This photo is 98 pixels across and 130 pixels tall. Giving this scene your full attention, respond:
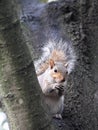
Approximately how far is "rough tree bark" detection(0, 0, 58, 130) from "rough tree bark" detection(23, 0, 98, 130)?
0.32 m

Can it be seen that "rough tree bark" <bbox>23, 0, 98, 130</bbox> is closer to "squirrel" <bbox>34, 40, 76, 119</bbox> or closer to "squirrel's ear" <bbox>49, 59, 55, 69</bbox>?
"squirrel" <bbox>34, 40, 76, 119</bbox>

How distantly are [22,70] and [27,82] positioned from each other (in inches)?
1.3

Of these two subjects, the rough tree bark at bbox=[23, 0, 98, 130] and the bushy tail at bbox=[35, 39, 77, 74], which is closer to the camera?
the rough tree bark at bbox=[23, 0, 98, 130]

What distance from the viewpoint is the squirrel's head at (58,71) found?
4.98ft

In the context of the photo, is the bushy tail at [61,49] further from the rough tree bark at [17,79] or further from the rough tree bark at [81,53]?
the rough tree bark at [17,79]

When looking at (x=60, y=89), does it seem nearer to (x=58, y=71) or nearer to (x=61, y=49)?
(x=58, y=71)

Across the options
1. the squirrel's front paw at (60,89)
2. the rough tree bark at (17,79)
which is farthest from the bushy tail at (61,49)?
the rough tree bark at (17,79)

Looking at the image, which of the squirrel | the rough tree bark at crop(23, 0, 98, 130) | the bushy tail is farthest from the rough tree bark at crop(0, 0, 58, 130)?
the squirrel

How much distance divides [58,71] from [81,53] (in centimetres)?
37

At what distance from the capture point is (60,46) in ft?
4.57

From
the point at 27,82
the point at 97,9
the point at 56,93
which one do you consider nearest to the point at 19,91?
the point at 27,82

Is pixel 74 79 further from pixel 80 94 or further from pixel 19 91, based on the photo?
pixel 19 91

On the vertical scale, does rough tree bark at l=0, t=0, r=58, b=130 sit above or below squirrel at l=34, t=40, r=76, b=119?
above

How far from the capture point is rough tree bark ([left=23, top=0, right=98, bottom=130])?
45.6 inches
